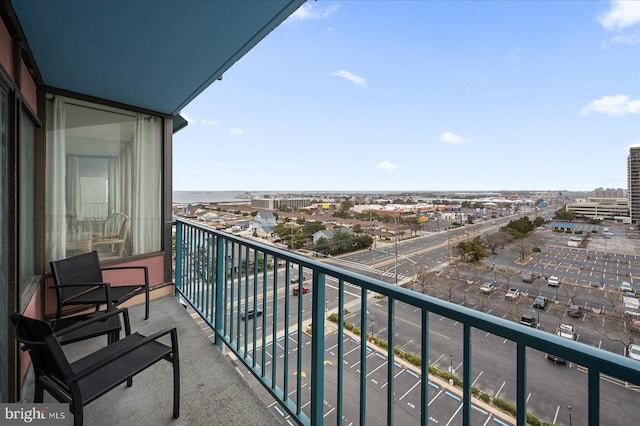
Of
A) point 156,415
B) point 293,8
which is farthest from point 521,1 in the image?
point 156,415

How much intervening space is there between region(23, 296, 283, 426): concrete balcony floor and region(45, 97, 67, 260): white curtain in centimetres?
122

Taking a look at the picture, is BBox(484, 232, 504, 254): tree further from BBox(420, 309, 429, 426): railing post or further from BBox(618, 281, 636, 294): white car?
BBox(420, 309, 429, 426): railing post

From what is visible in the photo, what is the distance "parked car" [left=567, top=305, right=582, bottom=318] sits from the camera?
92.3 inches

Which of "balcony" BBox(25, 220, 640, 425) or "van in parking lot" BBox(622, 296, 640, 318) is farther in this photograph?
"van in parking lot" BBox(622, 296, 640, 318)

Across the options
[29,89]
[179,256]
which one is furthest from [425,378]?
[29,89]

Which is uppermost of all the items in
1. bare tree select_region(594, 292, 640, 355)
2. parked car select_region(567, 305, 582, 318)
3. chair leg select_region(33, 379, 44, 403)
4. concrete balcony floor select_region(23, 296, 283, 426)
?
bare tree select_region(594, 292, 640, 355)

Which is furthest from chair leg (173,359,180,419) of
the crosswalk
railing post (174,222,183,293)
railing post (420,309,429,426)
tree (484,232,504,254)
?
tree (484,232,504,254)

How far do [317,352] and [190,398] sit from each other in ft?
3.57

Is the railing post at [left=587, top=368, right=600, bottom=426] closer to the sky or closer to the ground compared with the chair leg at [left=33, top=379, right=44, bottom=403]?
closer to the sky

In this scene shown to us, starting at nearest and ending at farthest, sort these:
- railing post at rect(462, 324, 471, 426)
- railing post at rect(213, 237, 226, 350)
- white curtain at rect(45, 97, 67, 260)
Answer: railing post at rect(462, 324, 471, 426) < railing post at rect(213, 237, 226, 350) < white curtain at rect(45, 97, 67, 260)

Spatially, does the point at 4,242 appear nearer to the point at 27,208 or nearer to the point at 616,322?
the point at 27,208

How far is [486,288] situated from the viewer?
8.54 feet

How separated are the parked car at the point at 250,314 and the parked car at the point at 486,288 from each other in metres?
1.84

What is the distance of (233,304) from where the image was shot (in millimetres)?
2369
